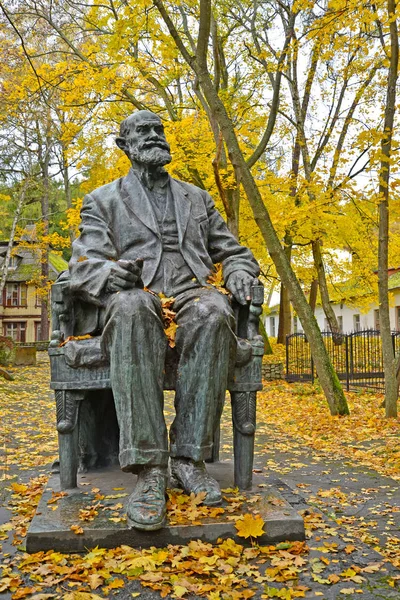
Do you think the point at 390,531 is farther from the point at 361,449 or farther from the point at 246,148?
the point at 246,148

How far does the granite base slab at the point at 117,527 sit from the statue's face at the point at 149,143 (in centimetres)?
188

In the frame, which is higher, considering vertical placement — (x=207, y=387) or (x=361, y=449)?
(x=207, y=387)

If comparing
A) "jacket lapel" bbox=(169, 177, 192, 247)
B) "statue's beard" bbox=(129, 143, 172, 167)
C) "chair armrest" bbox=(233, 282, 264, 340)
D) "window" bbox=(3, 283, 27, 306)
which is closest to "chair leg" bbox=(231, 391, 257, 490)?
Answer: "chair armrest" bbox=(233, 282, 264, 340)

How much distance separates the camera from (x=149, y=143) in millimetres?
3557

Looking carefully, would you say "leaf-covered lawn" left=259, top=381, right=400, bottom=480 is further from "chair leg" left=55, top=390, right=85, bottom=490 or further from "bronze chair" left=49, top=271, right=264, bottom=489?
"chair leg" left=55, top=390, right=85, bottom=490

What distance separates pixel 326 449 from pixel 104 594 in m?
4.23

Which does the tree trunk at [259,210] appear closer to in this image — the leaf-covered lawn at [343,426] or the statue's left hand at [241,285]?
the leaf-covered lawn at [343,426]

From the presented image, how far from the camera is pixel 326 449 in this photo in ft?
20.2

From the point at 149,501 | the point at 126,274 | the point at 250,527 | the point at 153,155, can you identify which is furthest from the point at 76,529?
the point at 153,155

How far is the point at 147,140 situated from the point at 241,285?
40.5 inches

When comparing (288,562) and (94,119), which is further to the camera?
(94,119)

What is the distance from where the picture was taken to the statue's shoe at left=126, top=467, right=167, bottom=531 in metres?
2.63

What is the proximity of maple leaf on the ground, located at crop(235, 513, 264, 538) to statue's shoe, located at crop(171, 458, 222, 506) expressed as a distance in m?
0.24

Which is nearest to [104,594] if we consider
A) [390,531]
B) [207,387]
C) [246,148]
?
[207,387]
